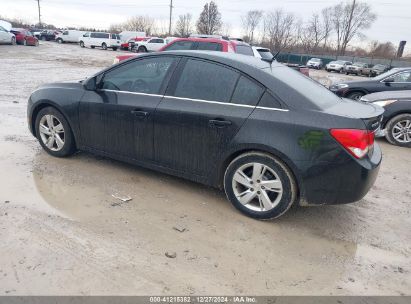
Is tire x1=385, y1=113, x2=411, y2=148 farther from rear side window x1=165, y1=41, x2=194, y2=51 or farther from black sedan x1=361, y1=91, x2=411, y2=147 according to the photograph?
rear side window x1=165, y1=41, x2=194, y2=51

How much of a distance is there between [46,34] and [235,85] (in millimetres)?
55986

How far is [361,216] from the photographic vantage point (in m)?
3.83

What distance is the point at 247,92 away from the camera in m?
3.52

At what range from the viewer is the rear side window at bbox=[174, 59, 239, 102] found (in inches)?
143

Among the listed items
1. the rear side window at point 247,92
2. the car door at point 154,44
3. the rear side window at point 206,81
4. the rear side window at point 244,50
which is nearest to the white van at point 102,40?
the car door at point 154,44

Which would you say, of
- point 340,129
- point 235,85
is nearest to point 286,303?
point 340,129

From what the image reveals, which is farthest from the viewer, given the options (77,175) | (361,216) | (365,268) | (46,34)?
(46,34)

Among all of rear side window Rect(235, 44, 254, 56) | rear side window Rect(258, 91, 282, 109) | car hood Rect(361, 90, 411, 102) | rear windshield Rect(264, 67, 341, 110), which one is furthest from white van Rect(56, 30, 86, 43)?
rear side window Rect(258, 91, 282, 109)

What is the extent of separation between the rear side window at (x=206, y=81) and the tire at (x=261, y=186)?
2.28 feet

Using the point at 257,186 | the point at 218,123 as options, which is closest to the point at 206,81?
the point at 218,123

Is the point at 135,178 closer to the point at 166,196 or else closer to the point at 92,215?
the point at 166,196

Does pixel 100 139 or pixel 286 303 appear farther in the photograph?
pixel 100 139

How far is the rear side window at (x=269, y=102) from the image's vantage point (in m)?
3.38

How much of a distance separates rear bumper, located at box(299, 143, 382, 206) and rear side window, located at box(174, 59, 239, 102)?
3.66ft
